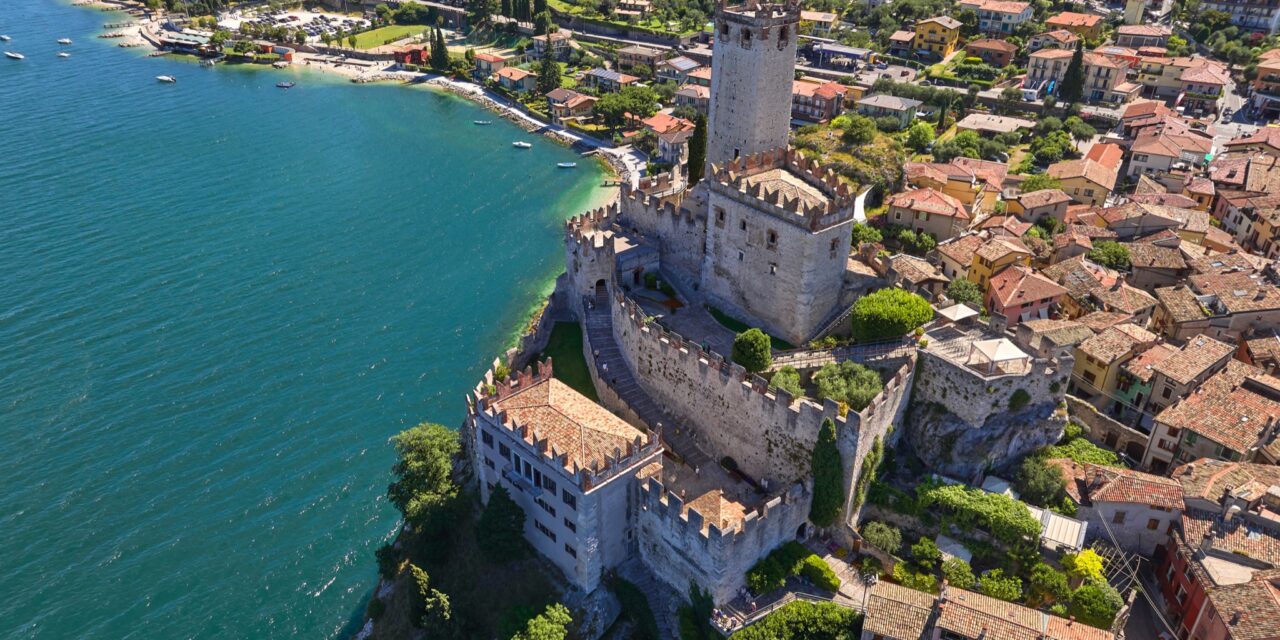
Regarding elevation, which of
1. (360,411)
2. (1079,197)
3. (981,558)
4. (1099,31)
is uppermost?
(1099,31)

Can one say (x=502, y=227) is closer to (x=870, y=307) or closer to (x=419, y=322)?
(x=419, y=322)

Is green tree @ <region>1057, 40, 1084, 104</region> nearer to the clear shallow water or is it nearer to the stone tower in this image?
the clear shallow water

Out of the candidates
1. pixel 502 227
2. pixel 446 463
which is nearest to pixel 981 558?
pixel 446 463

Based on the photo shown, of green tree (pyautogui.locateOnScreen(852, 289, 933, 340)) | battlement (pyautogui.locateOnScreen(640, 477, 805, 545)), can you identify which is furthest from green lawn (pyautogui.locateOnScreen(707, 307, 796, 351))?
battlement (pyautogui.locateOnScreen(640, 477, 805, 545))

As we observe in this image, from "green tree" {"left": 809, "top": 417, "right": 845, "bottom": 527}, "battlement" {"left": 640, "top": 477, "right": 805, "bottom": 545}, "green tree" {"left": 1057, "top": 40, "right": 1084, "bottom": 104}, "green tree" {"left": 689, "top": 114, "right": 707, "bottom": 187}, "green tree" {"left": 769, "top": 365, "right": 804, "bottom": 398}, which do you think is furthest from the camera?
"green tree" {"left": 1057, "top": 40, "right": 1084, "bottom": 104}

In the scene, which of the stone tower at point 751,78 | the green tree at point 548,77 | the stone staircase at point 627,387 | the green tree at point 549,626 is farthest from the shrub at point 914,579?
the green tree at point 548,77
